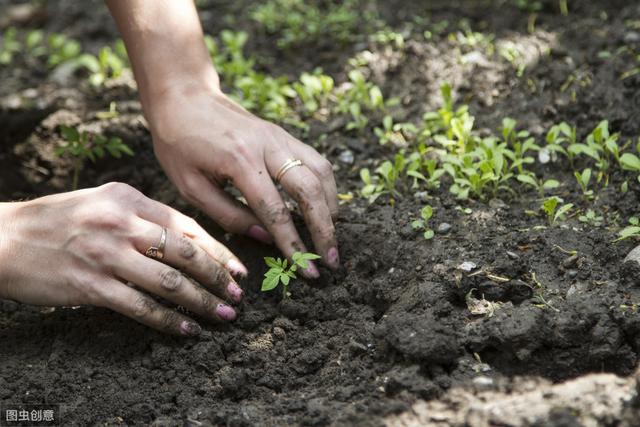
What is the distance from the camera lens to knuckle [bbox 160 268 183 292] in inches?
94.7

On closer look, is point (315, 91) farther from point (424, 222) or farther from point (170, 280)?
point (170, 280)

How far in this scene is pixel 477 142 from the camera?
3.27m

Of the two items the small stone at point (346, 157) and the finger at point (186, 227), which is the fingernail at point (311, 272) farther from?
the small stone at point (346, 157)

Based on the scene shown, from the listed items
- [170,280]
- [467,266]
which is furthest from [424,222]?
[170,280]

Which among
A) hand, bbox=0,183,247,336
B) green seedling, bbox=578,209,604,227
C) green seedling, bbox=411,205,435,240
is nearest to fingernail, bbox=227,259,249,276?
hand, bbox=0,183,247,336

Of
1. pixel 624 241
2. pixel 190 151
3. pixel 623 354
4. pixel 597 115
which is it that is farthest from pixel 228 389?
pixel 597 115

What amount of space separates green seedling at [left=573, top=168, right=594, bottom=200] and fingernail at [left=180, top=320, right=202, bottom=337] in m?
1.56

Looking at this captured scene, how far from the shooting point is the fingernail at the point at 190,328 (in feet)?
8.24

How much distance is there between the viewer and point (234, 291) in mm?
2613

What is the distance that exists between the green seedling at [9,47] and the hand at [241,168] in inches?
99.4

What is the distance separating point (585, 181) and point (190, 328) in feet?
5.29

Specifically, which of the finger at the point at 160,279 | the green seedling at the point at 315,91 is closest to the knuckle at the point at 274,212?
the finger at the point at 160,279

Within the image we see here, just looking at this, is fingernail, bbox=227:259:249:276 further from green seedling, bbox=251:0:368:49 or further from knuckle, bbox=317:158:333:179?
green seedling, bbox=251:0:368:49

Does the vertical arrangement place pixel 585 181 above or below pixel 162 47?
below
